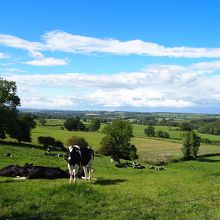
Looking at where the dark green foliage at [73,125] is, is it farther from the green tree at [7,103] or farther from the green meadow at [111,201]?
the green meadow at [111,201]

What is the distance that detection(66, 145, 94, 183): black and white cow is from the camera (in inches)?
896

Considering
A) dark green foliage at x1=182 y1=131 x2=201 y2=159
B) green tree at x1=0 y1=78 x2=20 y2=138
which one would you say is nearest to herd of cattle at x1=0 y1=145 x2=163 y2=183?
green tree at x1=0 y1=78 x2=20 y2=138

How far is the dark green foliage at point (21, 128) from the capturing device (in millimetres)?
76363

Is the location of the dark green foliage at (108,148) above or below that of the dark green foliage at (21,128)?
below

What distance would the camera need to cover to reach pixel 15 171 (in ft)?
78.8

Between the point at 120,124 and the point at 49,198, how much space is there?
91213mm

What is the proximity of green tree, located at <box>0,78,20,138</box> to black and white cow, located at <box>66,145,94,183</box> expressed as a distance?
5225cm

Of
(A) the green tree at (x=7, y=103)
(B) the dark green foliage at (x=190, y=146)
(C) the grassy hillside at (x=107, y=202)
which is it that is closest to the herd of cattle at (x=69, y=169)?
(C) the grassy hillside at (x=107, y=202)

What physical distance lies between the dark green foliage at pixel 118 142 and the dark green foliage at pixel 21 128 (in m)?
19.8

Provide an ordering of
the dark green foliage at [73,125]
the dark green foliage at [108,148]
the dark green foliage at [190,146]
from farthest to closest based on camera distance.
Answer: the dark green foliage at [73,125] → the dark green foliage at [190,146] → the dark green foliage at [108,148]

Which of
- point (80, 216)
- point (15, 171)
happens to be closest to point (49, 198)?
point (80, 216)

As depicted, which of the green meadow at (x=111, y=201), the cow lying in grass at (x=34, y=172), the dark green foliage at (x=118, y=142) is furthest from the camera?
the dark green foliage at (x=118, y=142)

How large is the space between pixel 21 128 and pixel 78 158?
61.4 m

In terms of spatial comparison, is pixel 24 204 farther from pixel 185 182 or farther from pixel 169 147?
pixel 169 147
